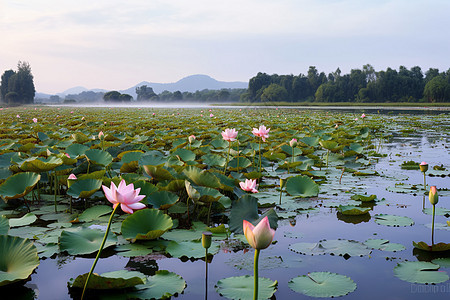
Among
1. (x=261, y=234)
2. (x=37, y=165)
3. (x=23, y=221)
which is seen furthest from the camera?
(x=37, y=165)

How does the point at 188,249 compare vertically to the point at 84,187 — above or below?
below

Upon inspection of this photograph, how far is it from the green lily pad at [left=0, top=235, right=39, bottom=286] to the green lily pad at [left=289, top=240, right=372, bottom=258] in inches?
52.5

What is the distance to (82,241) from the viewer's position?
72.2 inches

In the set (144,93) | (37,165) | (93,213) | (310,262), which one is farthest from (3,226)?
(144,93)

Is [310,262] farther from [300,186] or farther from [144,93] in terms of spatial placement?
[144,93]

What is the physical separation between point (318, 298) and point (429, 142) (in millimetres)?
7042

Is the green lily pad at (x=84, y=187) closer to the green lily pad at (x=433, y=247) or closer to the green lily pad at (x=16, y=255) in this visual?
the green lily pad at (x=16, y=255)

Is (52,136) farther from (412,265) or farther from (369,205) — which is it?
(412,265)

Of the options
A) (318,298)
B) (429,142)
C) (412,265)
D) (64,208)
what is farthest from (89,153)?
(429,142)

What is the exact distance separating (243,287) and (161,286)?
Answer: 14.3 inches

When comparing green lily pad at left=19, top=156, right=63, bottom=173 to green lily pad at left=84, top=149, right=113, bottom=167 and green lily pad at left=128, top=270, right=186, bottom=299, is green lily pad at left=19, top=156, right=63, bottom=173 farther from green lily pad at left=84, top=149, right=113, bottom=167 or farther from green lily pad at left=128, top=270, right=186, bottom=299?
green lily pad at left=128, top=270, right=186, bottom=299

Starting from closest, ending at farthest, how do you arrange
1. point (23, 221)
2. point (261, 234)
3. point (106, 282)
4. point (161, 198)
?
point (261, 234) < point (106, 282) < point (23, 221) < point (161, 198)

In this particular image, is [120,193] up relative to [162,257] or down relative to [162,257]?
up

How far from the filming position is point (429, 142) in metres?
7.18
